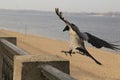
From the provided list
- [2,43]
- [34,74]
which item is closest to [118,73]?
[2,43]

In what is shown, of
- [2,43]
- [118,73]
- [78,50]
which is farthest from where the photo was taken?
[118,73]

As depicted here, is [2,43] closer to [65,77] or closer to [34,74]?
[34,74]

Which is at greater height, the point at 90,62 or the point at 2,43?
the point at 2,43

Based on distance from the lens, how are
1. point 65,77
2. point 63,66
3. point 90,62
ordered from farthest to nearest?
point 90,62 < point 63,66 < point 65,77

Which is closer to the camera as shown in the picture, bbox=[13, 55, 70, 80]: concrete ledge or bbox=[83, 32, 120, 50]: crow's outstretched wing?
bbox=[13, 55, 70, 80]: concrete ledge

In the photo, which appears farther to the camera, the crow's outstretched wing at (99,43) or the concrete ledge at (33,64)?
the crow's outstretched wing at (99,43)

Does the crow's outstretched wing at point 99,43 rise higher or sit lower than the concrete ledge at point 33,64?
higher

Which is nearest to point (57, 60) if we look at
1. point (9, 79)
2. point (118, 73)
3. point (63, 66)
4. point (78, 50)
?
point (63, 66)

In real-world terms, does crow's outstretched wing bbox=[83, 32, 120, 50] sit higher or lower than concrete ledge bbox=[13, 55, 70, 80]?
higher

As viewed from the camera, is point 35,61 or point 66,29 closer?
point 35,61

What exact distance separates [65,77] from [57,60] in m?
0.52

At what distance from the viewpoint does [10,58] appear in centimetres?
506

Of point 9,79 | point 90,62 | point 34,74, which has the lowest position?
point 90,62

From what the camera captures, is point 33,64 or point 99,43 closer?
point 33,64
